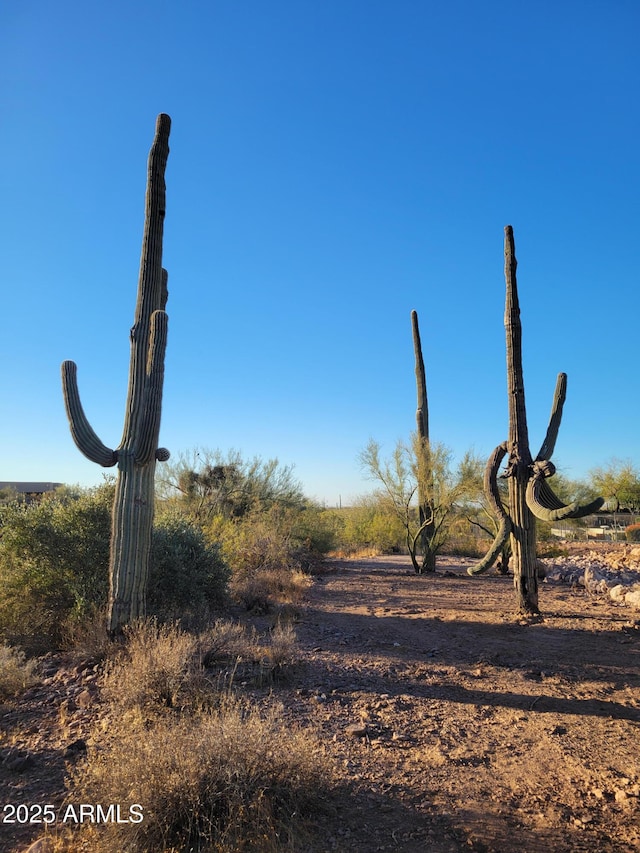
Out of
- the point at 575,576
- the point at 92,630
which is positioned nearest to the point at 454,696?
the point at 92,630

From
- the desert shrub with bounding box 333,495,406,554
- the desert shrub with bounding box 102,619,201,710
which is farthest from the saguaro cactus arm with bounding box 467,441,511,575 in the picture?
the desert shrub with bounding box 333,495,406,554

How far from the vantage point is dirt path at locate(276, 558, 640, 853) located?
3152 mm

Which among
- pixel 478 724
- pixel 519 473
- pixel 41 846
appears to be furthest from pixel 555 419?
pixel 41 846

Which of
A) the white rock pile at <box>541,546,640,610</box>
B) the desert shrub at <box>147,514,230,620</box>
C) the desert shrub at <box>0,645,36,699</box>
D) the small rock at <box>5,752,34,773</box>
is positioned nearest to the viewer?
the small rock at <box>5,752,34,773</box>

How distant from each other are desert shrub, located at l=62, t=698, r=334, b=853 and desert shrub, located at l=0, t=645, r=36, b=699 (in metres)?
2.54

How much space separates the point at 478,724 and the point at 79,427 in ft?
19.4

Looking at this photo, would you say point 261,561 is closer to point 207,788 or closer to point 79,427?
point 79,427

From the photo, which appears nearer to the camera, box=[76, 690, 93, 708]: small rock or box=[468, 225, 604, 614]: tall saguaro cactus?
box=[76, 690, 93, 708]: small rock

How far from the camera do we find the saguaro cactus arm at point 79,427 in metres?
7.01

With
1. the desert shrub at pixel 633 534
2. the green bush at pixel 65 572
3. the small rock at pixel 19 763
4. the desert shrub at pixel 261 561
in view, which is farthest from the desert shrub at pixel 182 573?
the desert shrub at pixel 633 534

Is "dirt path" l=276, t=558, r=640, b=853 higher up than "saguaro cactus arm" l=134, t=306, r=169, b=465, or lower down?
lower down

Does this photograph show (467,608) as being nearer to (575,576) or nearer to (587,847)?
(575,576)

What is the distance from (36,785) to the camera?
3738 mm

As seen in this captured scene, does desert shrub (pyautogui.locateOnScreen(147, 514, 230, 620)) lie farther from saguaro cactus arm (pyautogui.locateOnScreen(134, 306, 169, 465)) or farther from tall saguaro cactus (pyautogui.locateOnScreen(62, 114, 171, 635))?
saguaro cactus arm (pyautogui.locateOnScreen(134, 306, 169, 465))
